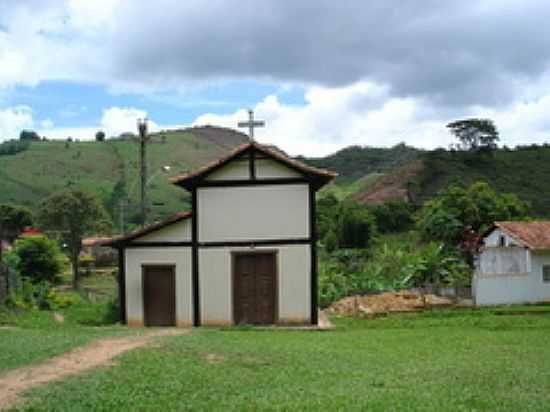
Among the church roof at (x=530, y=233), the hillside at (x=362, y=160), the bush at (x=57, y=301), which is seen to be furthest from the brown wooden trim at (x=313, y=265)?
the hillside at (x=362, y=160)

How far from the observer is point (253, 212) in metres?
21.1

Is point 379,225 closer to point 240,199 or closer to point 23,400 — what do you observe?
point 240,199

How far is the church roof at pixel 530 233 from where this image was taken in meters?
29.1

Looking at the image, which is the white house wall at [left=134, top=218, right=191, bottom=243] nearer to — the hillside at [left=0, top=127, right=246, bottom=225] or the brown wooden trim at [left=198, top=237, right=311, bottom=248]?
the brown wooden trim at [left=198, top=237, right=311, bottom=248]

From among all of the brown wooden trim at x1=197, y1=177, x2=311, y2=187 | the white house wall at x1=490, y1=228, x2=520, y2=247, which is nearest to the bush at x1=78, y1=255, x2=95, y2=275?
the white house wall at x1=490, y1=228, x2=520, y2=247

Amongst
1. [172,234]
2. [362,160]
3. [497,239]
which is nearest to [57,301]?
[172,234]

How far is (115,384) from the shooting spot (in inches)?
385

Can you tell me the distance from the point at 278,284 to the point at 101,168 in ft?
299

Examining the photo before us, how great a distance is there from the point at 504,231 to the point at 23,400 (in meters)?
26.4

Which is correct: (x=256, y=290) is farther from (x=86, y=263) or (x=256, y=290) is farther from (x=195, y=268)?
(x=86, y=263)

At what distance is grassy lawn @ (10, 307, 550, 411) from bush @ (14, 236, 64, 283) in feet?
51.4

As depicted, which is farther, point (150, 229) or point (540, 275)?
point (540, 275)

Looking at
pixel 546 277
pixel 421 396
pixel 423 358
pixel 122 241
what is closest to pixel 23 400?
pixel 421 396

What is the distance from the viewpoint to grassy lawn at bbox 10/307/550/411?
28.7 ft
